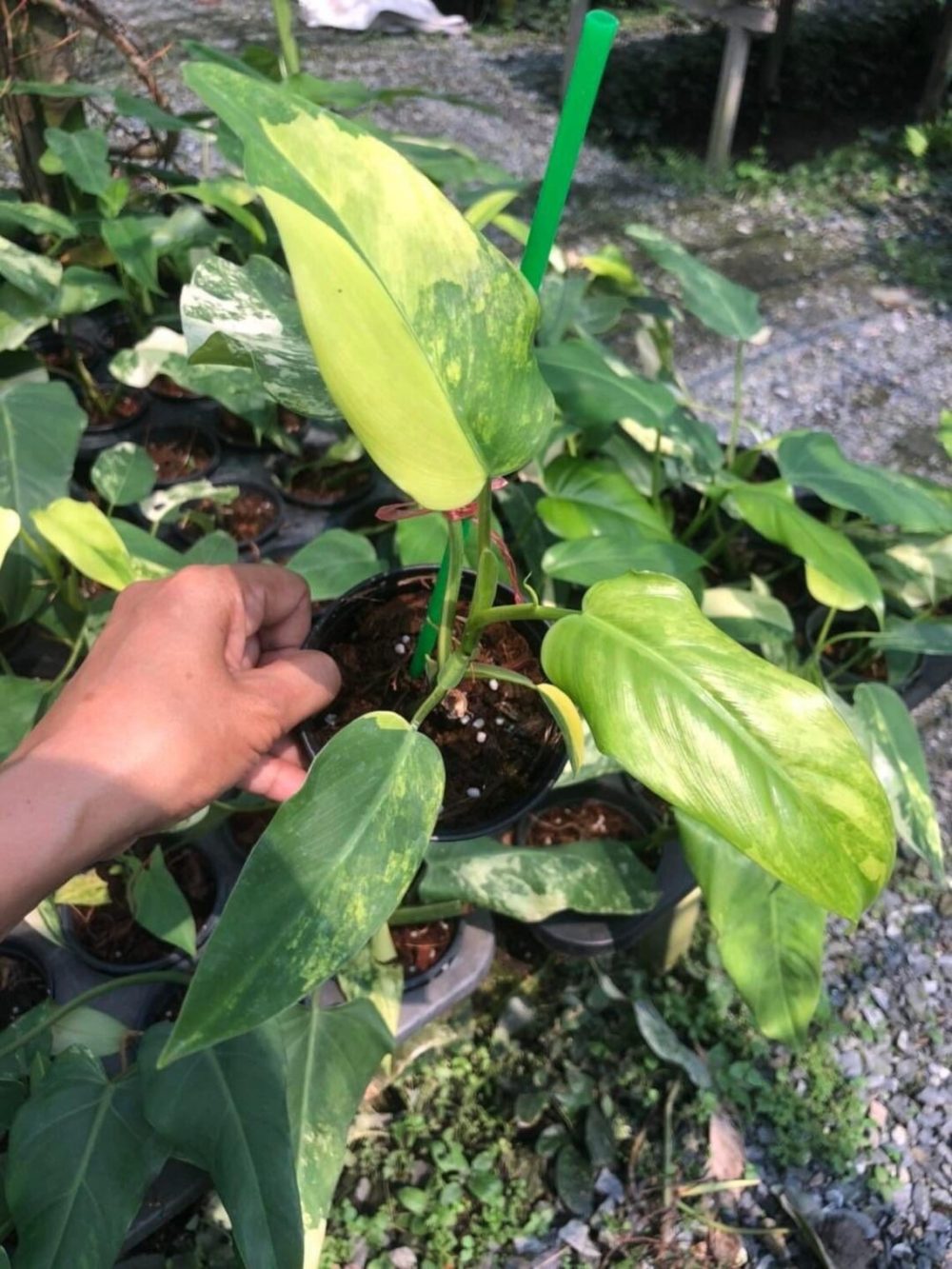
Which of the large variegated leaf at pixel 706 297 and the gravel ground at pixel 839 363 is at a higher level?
the large variegated leaf at pixel 706 297

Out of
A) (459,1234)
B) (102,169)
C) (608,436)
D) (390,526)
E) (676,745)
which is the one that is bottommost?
(459,1234)

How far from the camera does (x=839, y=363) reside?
239cm

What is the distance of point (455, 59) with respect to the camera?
12.5ft

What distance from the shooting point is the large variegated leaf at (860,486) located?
3.59ft

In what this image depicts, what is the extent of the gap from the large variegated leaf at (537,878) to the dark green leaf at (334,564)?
0.95 ft

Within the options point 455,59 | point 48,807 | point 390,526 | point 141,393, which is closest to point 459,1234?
point 48,807

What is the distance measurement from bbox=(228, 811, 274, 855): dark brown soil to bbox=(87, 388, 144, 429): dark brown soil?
2.50 feet

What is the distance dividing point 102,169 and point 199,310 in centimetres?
94

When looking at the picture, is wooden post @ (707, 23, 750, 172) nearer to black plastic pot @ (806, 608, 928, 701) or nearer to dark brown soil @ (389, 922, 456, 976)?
black plastic pot @ (806, 608, 928, 701)

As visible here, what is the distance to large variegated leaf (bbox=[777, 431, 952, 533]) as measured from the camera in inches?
43.1

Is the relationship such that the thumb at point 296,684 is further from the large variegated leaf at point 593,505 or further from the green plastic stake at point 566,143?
the large variegated leaf at point 593,505

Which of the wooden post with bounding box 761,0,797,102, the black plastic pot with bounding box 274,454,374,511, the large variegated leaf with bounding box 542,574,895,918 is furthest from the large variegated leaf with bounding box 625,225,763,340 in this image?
the wooden post with bounding box 761,0,797,102

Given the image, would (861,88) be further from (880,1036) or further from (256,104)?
(256,104)

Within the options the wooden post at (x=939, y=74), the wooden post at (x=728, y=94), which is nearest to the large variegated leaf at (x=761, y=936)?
the wooden post at (x=728, y=94)
